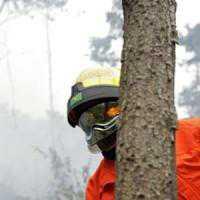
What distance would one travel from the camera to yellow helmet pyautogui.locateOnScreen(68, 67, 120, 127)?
2.75m

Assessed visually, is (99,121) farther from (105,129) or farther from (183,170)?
(183,170)

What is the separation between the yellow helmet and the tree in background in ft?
106

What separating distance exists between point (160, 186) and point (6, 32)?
4553 cm

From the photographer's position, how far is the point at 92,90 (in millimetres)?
2773

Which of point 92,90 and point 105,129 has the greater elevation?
point 92,90

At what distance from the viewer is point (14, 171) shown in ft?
104

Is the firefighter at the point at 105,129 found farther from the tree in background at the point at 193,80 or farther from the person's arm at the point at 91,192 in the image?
the tree in background at the point at 193,80

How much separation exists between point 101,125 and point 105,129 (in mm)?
33

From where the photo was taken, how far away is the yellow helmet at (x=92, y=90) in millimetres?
2752

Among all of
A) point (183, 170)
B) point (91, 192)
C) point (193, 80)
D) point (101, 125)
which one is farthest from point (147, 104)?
point (193, 80)

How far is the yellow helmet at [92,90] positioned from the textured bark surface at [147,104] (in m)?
0.98

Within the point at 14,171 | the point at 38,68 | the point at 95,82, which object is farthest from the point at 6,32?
the point at 95,82

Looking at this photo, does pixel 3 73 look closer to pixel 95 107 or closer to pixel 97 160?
pixel 97 160

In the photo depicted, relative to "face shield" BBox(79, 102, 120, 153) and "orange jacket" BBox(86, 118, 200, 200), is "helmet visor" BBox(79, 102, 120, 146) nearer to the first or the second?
"face shield" BBox(79, 102, 120, 153)
